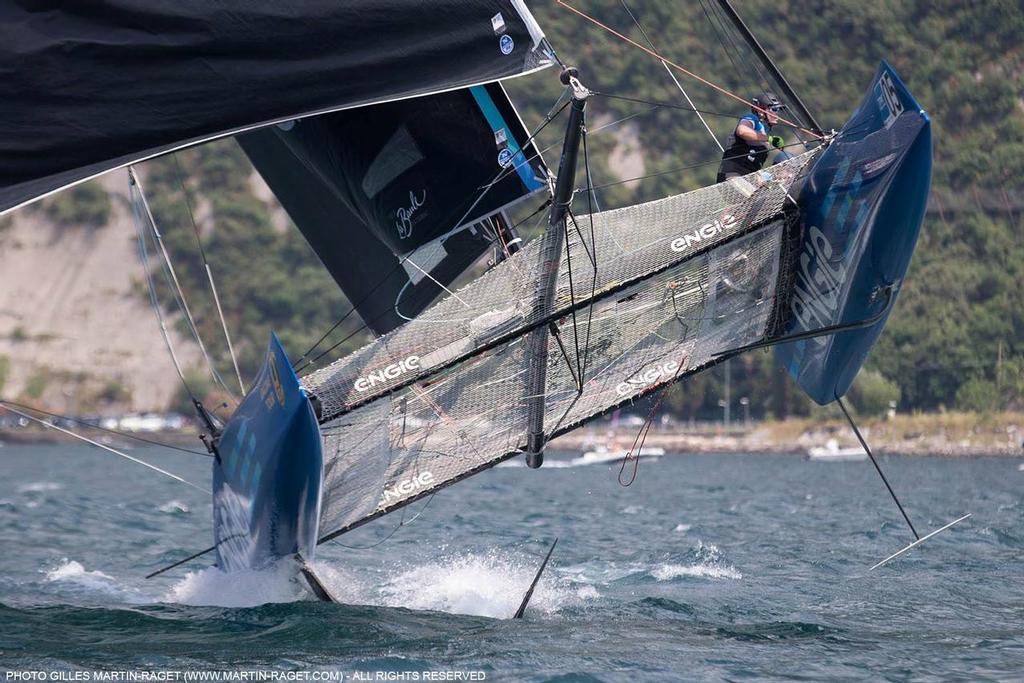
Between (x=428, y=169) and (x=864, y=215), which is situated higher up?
(x=428, y=169)

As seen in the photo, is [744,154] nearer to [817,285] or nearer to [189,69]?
[817,285]

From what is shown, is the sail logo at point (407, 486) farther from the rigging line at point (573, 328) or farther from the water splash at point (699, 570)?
the water splash at point (699, 570)

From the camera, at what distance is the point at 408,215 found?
7867 mm

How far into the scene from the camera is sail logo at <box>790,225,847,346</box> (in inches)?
277

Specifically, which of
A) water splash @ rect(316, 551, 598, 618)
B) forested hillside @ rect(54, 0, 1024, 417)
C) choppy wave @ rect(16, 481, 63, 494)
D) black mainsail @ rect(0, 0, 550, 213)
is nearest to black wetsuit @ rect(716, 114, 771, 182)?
black mainsail @ rect(0, 0, 550, 213)

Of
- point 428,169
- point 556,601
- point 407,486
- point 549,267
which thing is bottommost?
point 556,601

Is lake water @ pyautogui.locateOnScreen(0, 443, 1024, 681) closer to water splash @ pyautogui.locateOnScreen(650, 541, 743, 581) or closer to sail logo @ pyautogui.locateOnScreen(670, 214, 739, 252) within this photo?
water splash @ pyautogui.locateOnScreen(650, 541, 743, 581)

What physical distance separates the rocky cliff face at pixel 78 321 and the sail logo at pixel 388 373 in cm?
5631

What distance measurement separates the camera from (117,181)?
2699 inches

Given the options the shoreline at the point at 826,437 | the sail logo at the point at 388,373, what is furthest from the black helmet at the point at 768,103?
the shoreline at the point at 826,437

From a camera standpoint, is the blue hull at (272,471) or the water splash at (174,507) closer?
the blue hull at (272,471)

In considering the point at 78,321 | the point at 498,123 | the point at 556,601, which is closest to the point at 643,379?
the point at 556,601

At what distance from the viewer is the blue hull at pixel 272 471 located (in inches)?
266

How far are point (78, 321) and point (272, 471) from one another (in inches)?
2355
